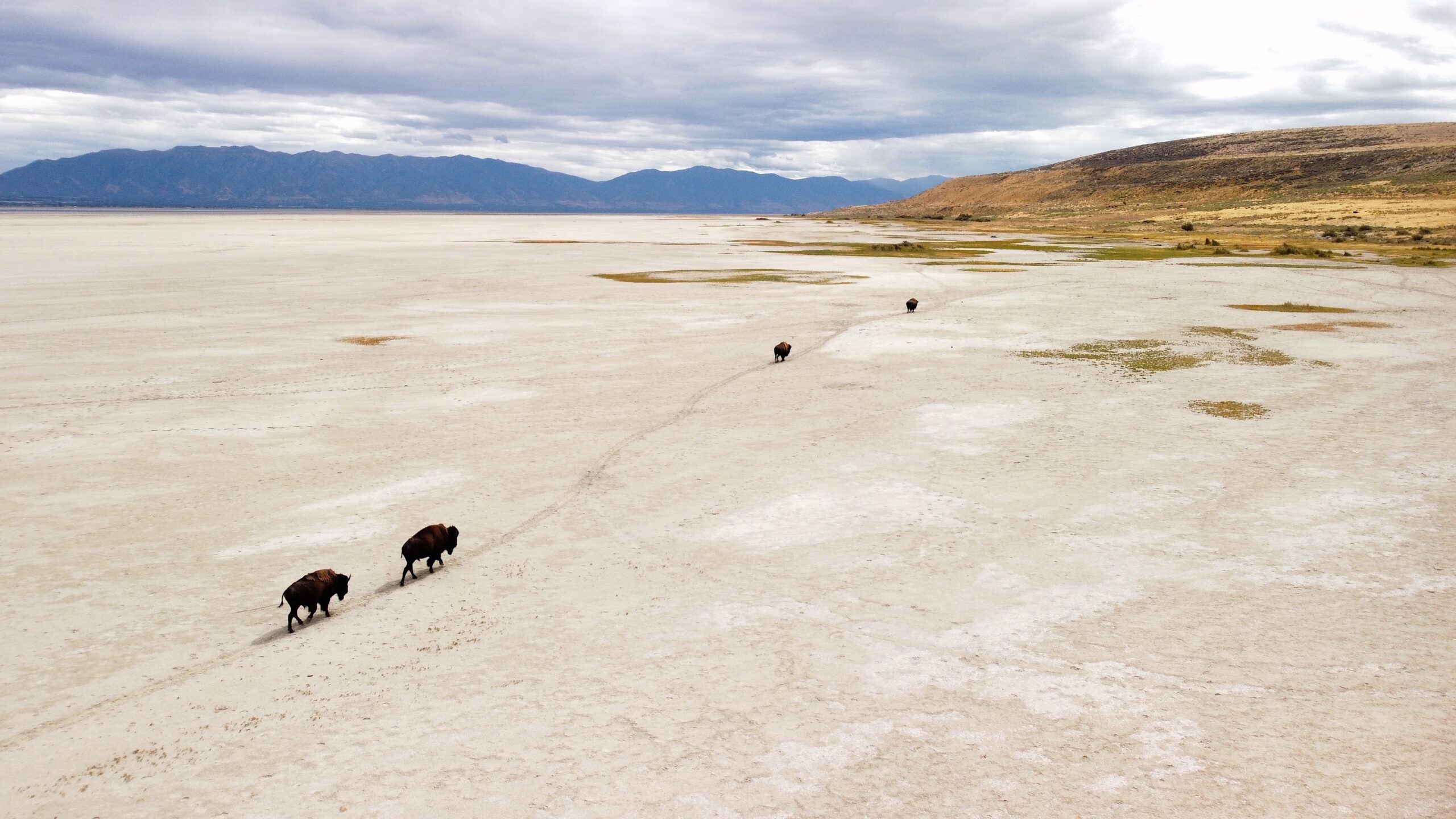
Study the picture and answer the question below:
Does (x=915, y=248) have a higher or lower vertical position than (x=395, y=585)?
higher

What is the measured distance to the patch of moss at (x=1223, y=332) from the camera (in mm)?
28000

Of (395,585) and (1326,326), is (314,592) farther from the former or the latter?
(1326,326)

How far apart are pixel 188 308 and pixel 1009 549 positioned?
32.4 meters

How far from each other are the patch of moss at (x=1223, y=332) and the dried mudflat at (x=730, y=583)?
10.2ft

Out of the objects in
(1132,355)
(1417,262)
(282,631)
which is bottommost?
(282,631)

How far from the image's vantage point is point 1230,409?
19.0 meters

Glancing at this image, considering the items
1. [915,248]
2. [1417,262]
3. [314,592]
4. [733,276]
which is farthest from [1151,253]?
[314,592]

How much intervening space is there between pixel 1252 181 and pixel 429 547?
15228 cm

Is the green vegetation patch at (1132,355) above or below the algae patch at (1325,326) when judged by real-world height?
below

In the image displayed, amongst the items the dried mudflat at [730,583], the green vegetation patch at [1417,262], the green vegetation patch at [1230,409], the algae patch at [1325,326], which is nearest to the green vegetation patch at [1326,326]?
the algae patch at [1325,326]

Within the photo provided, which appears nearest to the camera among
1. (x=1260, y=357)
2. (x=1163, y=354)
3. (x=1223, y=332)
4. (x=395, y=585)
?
(x=395, y=585)

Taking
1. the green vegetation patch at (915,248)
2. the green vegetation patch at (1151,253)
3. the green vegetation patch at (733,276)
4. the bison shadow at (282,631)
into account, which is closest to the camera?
the bison shadow at (282,631)

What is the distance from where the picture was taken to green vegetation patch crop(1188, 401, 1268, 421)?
728 inches

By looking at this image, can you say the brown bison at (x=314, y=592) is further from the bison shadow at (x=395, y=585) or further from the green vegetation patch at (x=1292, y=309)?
the green vegetation patch at (x=1292, y=309)
